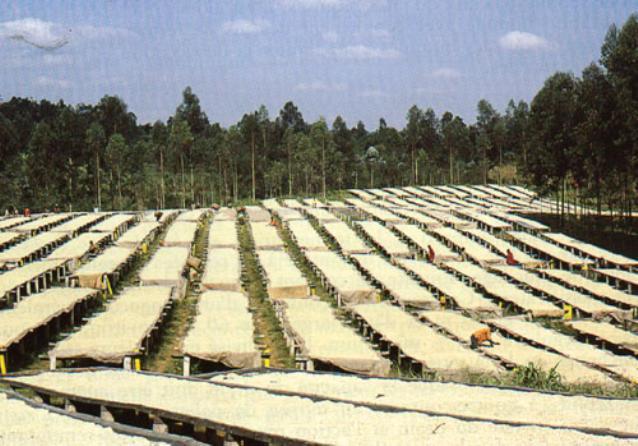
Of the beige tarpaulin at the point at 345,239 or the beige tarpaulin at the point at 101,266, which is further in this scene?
the beige tarpaulin at the point at 345,239

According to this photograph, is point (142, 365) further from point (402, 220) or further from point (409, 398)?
point (402, 220)

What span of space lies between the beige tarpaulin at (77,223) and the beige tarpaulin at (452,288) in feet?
70.2

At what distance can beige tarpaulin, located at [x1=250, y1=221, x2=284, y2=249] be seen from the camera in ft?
136

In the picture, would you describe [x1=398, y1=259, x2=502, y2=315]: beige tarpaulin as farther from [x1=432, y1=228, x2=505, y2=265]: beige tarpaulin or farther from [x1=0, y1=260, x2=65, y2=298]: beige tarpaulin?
[x1=0, y1=260, x2=65, y2=298]: beige tarpaulin

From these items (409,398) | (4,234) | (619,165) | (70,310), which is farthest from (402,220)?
(409,398)

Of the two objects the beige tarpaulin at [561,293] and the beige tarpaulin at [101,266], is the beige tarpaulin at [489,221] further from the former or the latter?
the beige tarpaulin at [101,266]

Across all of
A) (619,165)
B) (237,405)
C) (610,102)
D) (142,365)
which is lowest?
(142,365)

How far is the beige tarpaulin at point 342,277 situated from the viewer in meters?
29.2

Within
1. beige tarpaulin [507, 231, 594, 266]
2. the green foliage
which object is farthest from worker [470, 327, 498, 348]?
beige tarpaulin [507, 231, 594, 266]

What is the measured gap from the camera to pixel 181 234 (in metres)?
43.8

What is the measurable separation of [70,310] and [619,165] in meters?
39.8

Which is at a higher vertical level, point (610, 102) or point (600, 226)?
point (610, 102)

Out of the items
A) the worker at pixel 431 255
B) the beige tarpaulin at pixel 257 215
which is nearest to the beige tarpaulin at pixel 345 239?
the worker at pixel 431 255

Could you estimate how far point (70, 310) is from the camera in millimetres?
24688
